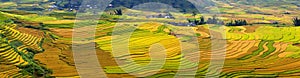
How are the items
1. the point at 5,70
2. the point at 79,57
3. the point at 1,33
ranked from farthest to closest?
the point at 1,33 → the point at 79,57 → the point at 5,70

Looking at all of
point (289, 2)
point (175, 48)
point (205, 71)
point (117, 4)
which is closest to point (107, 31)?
point (175, 48)

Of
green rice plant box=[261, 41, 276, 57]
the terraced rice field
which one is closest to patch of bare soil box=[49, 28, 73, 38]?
the terraced rice field

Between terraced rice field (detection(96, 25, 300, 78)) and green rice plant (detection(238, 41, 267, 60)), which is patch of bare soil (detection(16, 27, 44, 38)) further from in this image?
green rice plant (detection(238, 41, 267, 60))

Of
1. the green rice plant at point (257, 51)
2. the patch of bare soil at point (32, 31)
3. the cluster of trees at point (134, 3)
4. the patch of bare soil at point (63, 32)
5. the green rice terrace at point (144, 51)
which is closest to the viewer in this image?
the green rice terrace at point (144, 51)

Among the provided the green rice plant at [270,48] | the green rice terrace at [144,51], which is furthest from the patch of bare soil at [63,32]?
the green rice plant at [270,48]

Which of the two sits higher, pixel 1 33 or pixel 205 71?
pixel 1 33

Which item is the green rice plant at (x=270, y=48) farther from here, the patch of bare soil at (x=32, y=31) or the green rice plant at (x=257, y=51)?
the patch of bare soil at (x=32, y=31)

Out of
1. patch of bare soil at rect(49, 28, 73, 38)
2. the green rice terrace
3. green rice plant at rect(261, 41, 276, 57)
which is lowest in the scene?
green rice plant at rect(261, 41, 276, 57)

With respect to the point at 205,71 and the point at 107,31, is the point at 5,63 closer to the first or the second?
the point at 205,71

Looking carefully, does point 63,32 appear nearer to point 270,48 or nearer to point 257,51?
point 257,51

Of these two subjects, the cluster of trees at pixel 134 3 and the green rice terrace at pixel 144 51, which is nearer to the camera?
the green rice terrace at pixel 144 51

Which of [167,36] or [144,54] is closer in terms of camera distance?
[144,54]
